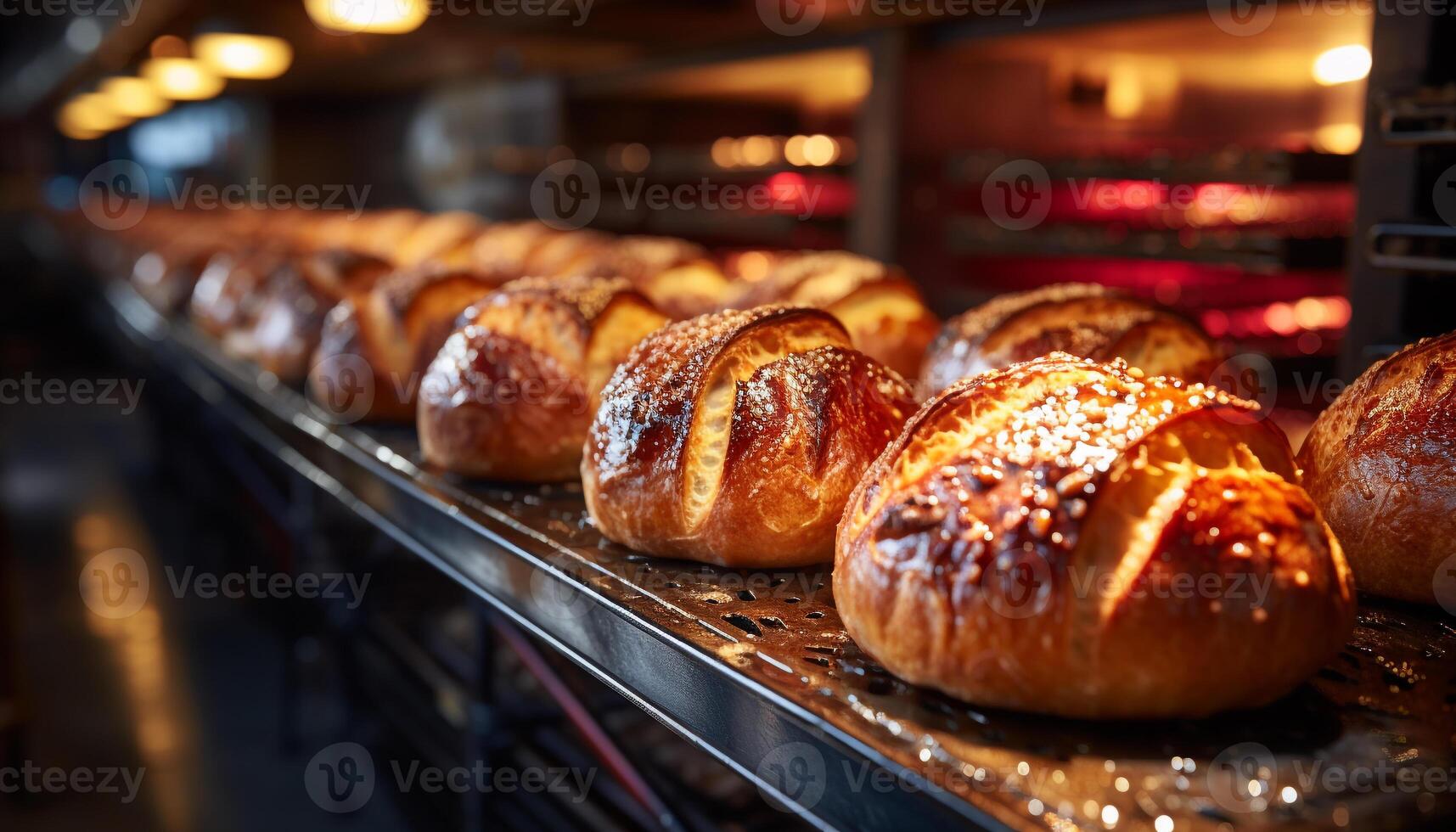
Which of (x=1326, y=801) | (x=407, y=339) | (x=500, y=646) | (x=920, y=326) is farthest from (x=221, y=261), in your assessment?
(x=1326, y=801)

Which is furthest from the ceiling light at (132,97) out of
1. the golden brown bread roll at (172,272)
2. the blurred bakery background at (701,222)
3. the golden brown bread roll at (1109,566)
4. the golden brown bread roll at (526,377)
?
the golden brown bread roll at (1109,566)

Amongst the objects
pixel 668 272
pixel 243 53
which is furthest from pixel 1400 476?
pixel 243 53

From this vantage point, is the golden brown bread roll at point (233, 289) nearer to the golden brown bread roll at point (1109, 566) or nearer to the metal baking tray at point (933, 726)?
the metal baking tray at point (933, 726)

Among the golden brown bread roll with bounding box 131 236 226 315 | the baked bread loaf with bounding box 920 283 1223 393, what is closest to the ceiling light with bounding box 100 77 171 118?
the golden brown bread roll with bounding box 131 236 226 315

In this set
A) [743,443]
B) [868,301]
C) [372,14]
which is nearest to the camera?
[743,443]

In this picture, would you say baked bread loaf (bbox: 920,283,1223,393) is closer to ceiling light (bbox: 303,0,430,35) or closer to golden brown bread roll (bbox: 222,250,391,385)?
golden brown bread roll (bbox: 222,250,391,385)

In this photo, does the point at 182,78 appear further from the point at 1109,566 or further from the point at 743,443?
the point at 1109,566

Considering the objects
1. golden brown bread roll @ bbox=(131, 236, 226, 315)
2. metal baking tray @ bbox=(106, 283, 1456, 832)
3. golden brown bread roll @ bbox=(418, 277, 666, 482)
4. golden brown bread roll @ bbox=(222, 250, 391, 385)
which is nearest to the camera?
metal baking tray @ bbox=(106, 283, 1456, 832)
